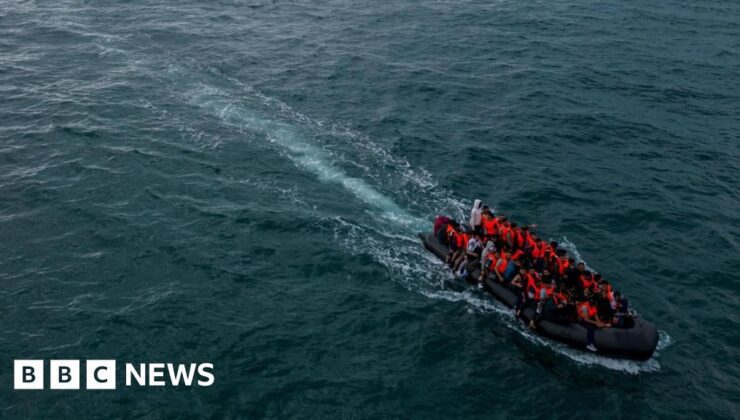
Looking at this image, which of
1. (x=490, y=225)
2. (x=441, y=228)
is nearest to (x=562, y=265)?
(x=490, y=225)

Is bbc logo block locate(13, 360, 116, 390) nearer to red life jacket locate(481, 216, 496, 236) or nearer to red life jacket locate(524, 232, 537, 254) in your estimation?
red life jacket locate(481, 216, 496, 236)

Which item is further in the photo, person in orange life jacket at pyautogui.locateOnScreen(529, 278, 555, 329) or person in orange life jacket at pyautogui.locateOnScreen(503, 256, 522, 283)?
person in orange life jacket at pyautogui.locateOnScreen(503, 256, 522, 283)

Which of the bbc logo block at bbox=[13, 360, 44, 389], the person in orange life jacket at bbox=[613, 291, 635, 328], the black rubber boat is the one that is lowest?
the bbc logo block at bbox=[13, 360, 44, 389]

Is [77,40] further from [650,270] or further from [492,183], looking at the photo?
[650,270]

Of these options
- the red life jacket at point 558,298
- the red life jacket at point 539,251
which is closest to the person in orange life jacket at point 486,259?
the red life jacket at point 539,251

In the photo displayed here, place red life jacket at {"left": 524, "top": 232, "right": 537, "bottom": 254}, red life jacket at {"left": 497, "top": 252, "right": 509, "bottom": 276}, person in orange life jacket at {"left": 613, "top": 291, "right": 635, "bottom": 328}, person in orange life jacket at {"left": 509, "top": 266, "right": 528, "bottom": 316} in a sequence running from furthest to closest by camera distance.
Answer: red life jacket at {"left": 524, "top": 232, "right": 537, "bottom": 254}
red life jacket at {"left": 497, "top": 252, "right": 509, "bottom": 276}
person in orange life jacket at {"left": 509, "top": 266, "right": 528, "bottom": 316}
person in orange life jacket at {"left": 613, "top": 291, "right": 635, "bottom": 328}

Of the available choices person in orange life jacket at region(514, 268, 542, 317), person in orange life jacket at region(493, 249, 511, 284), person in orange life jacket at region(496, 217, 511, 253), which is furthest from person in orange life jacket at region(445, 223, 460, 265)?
person in orange life jacket at region(514, 268, 542, 317)

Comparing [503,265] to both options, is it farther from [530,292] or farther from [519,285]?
[530,292]
